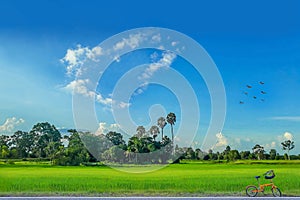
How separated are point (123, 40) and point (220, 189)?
344cm

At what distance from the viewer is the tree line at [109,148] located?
8922 mm

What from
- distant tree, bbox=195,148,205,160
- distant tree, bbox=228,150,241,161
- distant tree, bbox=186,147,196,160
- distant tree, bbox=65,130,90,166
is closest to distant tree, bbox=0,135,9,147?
distant tree, bbox=65,130,90,166

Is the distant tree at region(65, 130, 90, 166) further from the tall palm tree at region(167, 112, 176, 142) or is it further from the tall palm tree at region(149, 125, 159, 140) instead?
the tall palm tree at region(167, 112, 176, 142)

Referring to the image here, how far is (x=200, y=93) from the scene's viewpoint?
879 cm

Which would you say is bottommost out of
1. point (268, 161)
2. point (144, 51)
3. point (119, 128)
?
point (268, 161)

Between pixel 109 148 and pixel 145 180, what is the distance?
97 cm

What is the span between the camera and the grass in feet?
28.0

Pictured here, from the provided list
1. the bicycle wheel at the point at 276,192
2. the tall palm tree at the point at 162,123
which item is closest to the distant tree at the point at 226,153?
the tall palm tree at the point at 162,123

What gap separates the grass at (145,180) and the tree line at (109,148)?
19cm

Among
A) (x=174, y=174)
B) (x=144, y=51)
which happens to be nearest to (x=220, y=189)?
(x=174, y=174)

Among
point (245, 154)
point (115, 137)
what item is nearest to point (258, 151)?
point (245, 154)

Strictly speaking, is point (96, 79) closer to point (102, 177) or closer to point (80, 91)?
point (80, 91)

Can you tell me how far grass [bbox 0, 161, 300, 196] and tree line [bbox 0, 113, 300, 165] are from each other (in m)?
0.19

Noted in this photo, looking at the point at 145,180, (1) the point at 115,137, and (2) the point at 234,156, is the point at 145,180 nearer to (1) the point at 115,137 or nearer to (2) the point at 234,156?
(1) the point at 115,137
